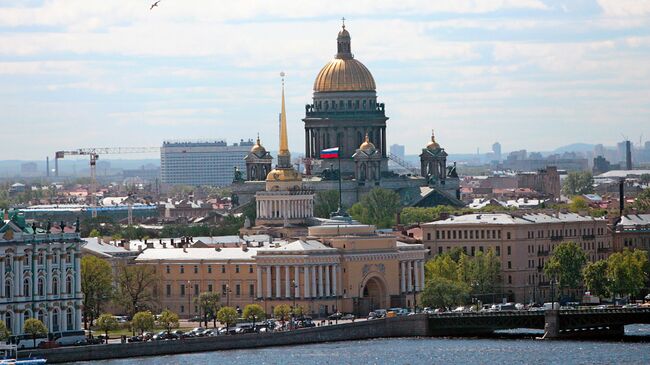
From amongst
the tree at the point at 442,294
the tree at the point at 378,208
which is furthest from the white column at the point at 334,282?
the tree at the point at 378,208

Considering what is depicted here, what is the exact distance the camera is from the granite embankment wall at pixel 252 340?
305 ft

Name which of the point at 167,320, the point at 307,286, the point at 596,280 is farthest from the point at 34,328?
the point at 596,280

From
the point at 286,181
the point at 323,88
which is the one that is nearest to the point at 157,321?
the point at 286,181

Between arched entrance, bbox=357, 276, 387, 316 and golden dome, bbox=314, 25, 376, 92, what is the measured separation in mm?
55017

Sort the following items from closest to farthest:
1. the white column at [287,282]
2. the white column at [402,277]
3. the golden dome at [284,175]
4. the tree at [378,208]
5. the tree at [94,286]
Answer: the tree at [94,286]
the white column at [287,282]
the white column at [402,277]
the golden dome at [284,175]
the tree at [378,208]

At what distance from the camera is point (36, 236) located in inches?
3844

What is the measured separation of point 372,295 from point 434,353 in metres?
19.9

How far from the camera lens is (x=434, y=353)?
9531 centimetres

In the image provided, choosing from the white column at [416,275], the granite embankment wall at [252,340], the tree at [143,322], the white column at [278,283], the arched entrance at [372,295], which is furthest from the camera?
the white column at [416,275]

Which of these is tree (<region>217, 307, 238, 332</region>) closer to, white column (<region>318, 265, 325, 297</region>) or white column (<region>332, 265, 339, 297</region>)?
white column (<region>318, 265, 325, 297</region>)

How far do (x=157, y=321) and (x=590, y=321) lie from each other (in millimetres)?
18061

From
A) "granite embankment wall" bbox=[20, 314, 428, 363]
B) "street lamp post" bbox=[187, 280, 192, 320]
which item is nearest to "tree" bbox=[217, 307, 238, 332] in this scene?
"granite embankment wall" bbox=[20, 314, 428, 363]

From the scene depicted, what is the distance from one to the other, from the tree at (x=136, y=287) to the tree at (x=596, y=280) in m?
20.8

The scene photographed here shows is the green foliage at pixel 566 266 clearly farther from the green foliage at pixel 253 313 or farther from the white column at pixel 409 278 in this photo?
the green foliage at pixel 253 313
